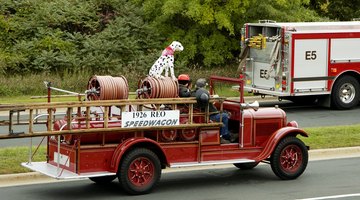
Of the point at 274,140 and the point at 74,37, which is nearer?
the point at 274,140

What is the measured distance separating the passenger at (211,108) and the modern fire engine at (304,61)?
10376mm

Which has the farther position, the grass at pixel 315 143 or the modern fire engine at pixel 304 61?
the modern fire engine at pixel 304 61

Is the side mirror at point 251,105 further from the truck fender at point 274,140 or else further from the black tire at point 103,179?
the black tire at point 103,179

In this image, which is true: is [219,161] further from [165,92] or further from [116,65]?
[116,65]

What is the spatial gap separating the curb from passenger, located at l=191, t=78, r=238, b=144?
Answer: 155 centimetres

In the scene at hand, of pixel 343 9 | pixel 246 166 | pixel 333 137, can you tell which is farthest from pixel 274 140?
pixel 343 9

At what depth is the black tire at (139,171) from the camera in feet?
41.1

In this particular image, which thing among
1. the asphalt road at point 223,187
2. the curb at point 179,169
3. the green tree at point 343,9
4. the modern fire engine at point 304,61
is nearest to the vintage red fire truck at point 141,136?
the asphalt road at point 223,187

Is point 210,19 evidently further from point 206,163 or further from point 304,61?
point 206,163

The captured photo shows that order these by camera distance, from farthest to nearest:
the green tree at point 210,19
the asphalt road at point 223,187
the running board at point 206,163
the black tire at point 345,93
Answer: the green tree at point 210,19 < the black tire at point 345,93 < the running board at point 206,163 < the asphalt road at point 223,187

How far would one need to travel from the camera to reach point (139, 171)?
12680mm

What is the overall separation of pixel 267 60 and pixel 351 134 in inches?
259

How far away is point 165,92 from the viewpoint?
1308 cm

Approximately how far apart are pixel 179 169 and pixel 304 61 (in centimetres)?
1000
